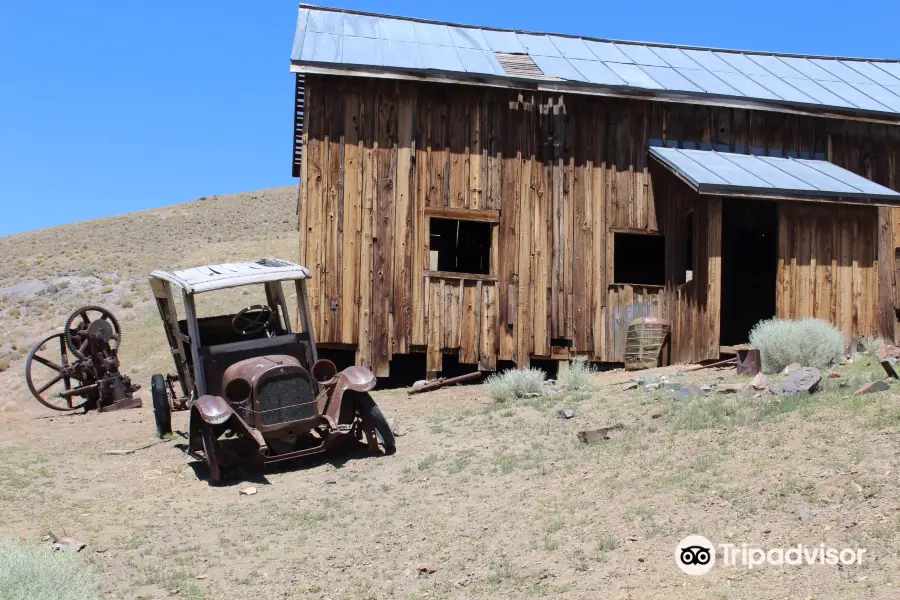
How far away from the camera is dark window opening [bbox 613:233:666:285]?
18.9 m

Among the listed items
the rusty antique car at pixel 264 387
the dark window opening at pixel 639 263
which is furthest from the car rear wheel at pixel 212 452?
the dark window opening at pixel 639 263

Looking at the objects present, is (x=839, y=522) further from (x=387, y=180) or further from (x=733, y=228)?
(x=733, y=228)

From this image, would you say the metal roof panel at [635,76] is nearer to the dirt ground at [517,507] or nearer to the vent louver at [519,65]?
the vent louver at [519,65]

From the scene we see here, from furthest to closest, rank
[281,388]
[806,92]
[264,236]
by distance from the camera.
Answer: [264,236], [806,92], [281,388]

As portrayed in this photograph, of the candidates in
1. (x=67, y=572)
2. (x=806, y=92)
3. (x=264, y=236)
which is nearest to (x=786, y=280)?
(x=806, y=92)

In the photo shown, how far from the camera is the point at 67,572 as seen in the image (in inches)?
212

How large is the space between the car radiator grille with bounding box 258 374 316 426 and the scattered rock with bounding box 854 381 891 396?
539 cm

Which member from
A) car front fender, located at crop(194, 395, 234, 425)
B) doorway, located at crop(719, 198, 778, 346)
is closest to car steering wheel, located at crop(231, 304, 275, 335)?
car front fender, located at crop(194, 395, 234, 425)

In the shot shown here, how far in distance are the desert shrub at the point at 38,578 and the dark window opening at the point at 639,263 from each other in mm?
14802

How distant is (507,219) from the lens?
48.9ft

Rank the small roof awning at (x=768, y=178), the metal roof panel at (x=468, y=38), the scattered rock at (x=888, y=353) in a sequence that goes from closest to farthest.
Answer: the scattered rock at (x=888, y=353) → the small roof awning at (x=768, y=178) → the metal roof panel at (x=468, y=38)

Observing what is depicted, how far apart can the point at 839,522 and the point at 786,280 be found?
31.1 ft

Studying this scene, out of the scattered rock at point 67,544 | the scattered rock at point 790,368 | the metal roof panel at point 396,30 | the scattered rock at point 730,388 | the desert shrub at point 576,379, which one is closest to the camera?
the scattered rock at point 67,544

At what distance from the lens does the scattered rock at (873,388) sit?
835 cm
